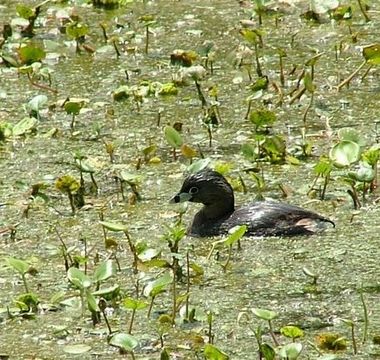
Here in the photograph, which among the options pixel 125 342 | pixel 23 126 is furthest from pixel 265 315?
pixel 23 126

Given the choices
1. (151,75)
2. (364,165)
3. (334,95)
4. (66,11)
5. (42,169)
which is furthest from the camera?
(66,11)

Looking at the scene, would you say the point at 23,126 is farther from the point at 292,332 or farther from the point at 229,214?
the point at 292,332

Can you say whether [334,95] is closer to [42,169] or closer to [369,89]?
[369,89]

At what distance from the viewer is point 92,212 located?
22.2ft

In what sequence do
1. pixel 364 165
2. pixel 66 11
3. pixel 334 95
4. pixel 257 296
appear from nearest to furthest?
pixel 257 296 → pixel 364 165 → pixel 334 95 → pixel 66 11

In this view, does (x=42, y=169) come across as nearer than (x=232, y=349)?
No

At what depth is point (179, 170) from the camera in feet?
23.8

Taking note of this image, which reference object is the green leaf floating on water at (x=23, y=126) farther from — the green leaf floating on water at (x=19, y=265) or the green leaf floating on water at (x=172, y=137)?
the green leaf floating on water at (x=19, y=265)

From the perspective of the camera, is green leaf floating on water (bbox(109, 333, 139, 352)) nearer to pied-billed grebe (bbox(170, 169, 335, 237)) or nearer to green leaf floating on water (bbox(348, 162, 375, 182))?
pied-billed grebe (bbox(170, 169, 335, 237))

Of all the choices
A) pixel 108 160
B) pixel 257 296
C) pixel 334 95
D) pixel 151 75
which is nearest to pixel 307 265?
pixel 257 296

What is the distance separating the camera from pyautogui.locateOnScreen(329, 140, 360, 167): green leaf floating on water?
21.7 feet

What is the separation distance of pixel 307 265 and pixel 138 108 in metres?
2.43

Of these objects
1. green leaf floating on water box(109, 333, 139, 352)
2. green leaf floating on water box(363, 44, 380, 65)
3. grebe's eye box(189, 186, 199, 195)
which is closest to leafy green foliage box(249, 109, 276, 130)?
green leaf floating on water box(363, 44, 380, 65)

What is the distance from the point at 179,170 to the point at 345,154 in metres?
0.93
